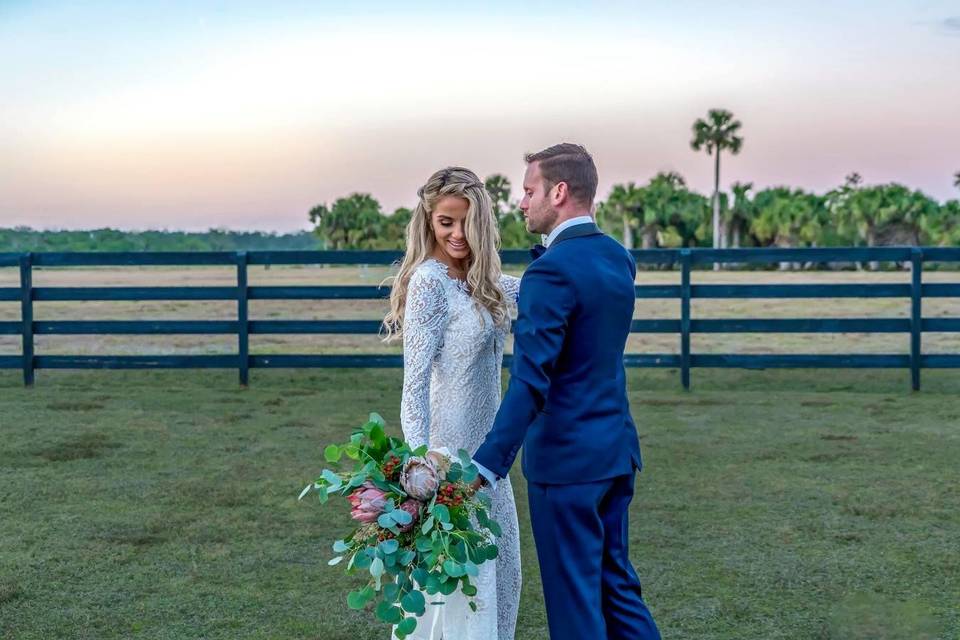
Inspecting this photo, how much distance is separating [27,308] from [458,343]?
8.42 metres

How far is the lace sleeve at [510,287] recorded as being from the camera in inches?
121

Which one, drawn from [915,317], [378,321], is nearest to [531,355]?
[378,321]

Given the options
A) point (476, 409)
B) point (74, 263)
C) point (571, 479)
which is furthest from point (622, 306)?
point (74, 263)

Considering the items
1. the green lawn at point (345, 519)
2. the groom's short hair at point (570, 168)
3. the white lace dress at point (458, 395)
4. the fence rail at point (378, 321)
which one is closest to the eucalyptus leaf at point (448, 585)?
the white lace dress at point (458, 395)

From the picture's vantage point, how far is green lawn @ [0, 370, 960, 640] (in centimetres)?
407

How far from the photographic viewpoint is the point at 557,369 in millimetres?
2621

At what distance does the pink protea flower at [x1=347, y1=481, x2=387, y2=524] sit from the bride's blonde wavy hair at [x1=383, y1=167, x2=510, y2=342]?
0.73 metres

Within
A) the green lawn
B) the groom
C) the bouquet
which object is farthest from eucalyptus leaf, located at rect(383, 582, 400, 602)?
the green lawn

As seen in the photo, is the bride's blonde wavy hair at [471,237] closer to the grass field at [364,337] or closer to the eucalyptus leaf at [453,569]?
the eucalyptus leaf at [453,569]

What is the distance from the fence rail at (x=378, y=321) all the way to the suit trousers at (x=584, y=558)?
22.4ft

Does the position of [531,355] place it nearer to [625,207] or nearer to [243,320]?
[243,320]

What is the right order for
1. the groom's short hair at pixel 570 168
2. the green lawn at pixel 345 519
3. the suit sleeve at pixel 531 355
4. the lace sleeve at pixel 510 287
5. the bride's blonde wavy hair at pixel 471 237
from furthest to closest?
the green lawn at pixel 345 519 < the lace sleeve at pixel 510 287 < the bride's blonde wavy hair at pixel 471 237 < the groom's short hair at pixel 570 168 < the suit sleeve at pixel 531 355

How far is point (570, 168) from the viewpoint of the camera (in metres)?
2.64

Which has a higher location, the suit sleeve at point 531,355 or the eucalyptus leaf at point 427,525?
the suit sleeve at point 531,355
